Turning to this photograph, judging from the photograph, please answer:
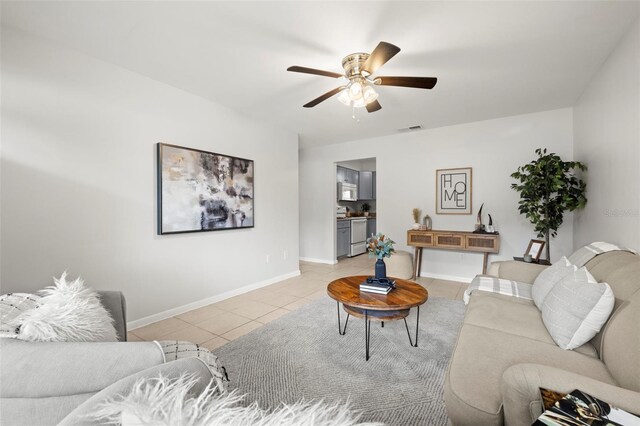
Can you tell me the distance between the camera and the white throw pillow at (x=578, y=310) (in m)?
1.28

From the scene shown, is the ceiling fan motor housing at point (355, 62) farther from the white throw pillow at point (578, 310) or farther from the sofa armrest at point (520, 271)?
the sofa armrest at point (520, 271)

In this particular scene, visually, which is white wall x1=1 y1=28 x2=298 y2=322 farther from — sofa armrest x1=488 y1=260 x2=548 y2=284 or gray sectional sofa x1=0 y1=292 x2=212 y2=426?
Answer: sofa armrest x1=488 y1=260 x2=548 y2=284

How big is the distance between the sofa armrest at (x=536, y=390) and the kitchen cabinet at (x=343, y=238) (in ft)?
16.4

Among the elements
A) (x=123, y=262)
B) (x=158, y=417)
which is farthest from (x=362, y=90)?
(x=123, y=262)

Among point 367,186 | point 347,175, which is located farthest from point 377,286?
point 367,186

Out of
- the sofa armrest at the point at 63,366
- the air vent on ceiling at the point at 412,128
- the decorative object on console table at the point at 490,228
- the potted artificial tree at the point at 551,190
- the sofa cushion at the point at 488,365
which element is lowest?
the sofa cushion at the point at 488,365

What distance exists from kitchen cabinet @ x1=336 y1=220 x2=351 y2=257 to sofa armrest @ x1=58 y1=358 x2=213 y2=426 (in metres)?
5.13

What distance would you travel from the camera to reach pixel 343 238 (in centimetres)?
622

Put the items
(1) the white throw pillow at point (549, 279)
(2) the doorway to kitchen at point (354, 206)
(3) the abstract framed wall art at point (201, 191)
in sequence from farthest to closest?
(2) the doorway to kitchen at point (354, 206)
(3) the abstract framed wall art at point (201, 191)
(1) the white throw pillow at point (549, 279)

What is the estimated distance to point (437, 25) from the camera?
192 cm

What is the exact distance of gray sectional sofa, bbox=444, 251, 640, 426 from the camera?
0.91 meters

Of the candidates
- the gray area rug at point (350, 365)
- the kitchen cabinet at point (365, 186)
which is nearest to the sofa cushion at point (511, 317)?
the gray area rug at point (350, 365)

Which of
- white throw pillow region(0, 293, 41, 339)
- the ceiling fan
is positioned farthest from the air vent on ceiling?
white throw pillow region(0, 293, 41, 339)

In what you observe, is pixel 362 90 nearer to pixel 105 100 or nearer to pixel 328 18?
pixel 328 18
